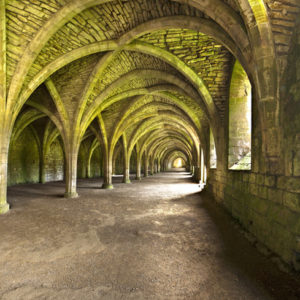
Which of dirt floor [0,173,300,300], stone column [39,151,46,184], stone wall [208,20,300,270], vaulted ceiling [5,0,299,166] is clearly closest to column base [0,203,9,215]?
dirt floor [0,173,300,300]

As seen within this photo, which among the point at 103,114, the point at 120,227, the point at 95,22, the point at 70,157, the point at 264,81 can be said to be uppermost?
the point at 95,22

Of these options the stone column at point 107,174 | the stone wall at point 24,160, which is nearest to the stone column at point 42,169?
the stone wall at point 24,160

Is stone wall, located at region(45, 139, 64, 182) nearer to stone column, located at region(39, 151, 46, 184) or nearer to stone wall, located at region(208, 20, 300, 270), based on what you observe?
stone column, located at region(39, 151, 46, 184)

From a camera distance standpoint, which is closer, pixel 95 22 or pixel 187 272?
pixel 187 272

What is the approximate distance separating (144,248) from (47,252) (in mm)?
1491

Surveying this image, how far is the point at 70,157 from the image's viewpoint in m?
8.40

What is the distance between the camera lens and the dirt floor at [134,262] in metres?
2.14

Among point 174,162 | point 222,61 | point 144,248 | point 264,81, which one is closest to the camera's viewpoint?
point 264,81

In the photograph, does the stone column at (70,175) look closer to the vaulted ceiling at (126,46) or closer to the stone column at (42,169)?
the vaulted ceiling at (126,46)

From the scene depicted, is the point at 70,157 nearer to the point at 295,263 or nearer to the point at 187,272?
the point at 187,272

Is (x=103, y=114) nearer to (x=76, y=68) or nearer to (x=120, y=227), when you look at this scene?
(x=76, y=68)

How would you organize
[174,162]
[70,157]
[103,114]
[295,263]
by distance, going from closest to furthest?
1. [295,263]
2. [70,157]
3. [103,114]
4. [174,162]

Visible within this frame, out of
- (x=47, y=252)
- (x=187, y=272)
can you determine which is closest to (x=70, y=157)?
(x=47, y=252)

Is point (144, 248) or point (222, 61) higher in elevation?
point (222, 61)
